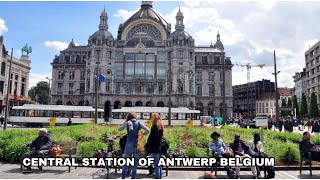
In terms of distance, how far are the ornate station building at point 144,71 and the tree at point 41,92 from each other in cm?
3186

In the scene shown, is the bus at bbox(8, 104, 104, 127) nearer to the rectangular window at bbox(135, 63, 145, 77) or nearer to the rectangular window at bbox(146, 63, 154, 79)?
the rectangular window at bbox(135, 63, 145, 77)

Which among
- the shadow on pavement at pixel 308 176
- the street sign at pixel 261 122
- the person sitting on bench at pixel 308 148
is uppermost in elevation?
the street sign at pixel 261 122

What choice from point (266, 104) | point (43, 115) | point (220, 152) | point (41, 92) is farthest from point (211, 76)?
point (220, 152)

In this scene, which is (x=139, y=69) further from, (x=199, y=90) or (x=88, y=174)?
(x=88, y=174)

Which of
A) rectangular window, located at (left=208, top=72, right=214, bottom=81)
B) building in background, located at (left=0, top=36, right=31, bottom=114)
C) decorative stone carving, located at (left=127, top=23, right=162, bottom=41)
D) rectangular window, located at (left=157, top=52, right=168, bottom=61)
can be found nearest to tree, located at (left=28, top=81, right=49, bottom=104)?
building in background, located at (left=0, top=36, right=31, bottom=114)

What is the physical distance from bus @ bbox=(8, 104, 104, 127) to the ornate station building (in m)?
23.7

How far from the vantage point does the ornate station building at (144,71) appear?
236 ft

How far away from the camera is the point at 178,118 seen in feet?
152

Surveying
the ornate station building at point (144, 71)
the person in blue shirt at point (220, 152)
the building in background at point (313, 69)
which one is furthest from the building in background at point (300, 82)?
the person in blue shirt at point (220, 152)

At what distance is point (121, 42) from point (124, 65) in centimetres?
643

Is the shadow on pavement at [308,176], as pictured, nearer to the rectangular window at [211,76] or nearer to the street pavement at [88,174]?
the street pavement at [88,174]

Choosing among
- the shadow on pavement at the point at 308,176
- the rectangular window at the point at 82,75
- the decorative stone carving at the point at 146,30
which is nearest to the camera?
the shadow on pavement at the point at 308,176

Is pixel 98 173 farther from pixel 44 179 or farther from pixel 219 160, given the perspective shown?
pixel 219 160

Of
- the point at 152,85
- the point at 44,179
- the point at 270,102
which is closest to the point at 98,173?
the point at 44,179
